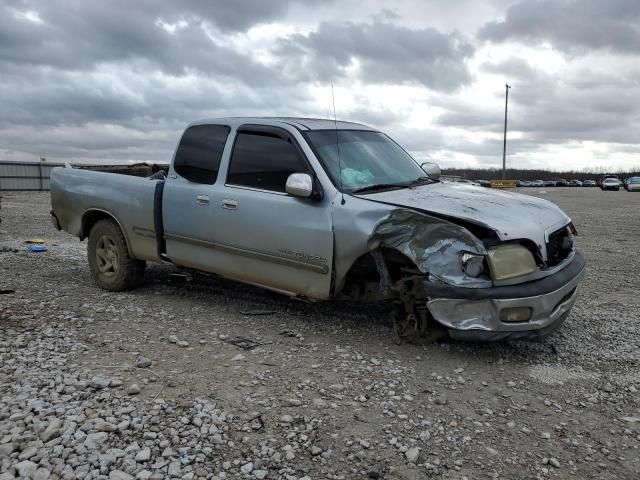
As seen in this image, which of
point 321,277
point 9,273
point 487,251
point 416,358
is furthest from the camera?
point 9,273

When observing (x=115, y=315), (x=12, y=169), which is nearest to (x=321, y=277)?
(x=115, y=315)

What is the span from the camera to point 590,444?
3033 mm

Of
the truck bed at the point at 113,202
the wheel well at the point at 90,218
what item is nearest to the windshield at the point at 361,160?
the truck bed at the point at 113,202

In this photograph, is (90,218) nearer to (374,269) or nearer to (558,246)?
(374,269)

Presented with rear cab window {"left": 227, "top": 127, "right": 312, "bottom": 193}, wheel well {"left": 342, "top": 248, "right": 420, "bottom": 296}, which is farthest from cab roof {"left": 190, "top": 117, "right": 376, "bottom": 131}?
wheel well {"left": 342, "top": 248, "right": 420, "bottom": 296}

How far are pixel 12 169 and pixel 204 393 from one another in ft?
110

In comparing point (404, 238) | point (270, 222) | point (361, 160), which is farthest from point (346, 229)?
point (361, 160)

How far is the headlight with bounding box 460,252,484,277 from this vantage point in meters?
3.91

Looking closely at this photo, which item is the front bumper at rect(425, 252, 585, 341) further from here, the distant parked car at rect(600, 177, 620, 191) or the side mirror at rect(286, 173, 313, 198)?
the distant parked car at rect(600, 177, 620, 191)

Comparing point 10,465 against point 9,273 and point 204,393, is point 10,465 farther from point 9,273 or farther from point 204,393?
point 9,273

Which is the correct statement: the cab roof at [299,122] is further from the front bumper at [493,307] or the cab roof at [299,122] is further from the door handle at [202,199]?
the front bumper at [493,307]

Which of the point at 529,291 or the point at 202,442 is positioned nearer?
the point at 202,442

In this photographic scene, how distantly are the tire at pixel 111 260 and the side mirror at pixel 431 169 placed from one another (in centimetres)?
340

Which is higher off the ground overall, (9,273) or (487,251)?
(487,251)
